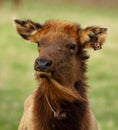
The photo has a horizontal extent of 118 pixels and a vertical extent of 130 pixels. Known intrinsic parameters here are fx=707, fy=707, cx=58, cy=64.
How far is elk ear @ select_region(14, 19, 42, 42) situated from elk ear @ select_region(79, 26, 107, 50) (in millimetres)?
616

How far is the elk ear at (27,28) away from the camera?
9203 mm

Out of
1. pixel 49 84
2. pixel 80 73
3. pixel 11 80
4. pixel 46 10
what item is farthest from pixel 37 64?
pixel 46 10

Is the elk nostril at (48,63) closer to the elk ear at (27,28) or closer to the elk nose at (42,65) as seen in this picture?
the elk nose at (42,65)

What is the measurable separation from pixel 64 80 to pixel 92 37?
723 mm

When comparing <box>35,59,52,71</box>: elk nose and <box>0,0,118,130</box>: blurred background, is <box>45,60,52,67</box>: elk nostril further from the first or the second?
<box>0,0,118,130</box>: blurred background

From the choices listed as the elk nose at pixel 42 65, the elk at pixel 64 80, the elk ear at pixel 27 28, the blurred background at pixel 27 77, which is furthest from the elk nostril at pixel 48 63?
the blurred background at pixel 27 77

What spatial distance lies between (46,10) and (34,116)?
39.8m

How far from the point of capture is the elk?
859cm

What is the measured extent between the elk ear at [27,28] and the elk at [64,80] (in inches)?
0.5

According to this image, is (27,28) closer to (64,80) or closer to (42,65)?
(64,80)

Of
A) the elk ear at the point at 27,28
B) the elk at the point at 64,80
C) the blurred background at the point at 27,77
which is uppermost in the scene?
the elk ear at the point at 27,28

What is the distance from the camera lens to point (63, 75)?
8594mm

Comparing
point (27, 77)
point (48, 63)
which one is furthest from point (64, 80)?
point (27, 77)

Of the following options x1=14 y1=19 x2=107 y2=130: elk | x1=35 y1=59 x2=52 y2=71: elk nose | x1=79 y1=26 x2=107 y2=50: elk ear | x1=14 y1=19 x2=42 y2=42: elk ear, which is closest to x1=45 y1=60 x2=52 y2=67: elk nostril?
x1=35 y1=59 x2=52 y2=71: elk nose
